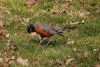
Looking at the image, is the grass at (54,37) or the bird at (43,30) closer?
the grass at (54,37)

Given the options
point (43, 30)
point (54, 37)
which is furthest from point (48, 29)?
point (54, 37)

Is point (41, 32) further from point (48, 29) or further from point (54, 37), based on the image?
point (54, 37)

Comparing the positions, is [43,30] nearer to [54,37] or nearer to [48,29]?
[48,29]

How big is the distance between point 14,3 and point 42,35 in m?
4.49

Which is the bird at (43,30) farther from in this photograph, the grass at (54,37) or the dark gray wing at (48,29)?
the grass at (54,37)

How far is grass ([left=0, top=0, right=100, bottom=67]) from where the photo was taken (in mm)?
8395

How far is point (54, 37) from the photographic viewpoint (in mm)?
11000

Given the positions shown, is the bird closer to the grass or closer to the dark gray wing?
the dark gray wing

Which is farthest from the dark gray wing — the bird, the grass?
the grass

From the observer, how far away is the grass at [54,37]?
8395 millimetres

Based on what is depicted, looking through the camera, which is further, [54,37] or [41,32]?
[54,37]

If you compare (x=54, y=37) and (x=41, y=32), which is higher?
(x=41, y=32)

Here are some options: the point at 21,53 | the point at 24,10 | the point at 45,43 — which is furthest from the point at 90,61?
the point at 24,10

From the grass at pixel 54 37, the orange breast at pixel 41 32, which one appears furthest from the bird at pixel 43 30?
the grass at pixel 54 37
